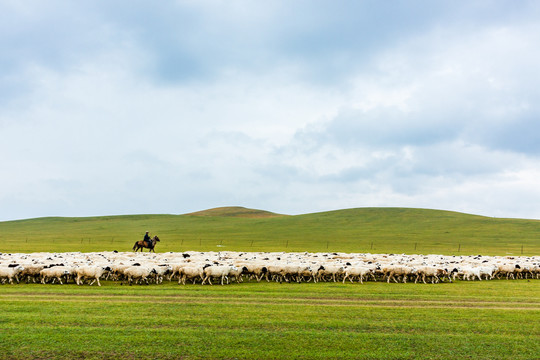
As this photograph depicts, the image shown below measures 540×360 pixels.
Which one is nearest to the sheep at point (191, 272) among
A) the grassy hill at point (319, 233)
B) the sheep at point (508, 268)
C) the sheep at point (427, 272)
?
the sheep at point (427, 272)

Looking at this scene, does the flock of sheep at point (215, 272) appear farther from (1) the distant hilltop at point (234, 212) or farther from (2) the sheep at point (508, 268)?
(1) the distant hilltop at point (234, 212)

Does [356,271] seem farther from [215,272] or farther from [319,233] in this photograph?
[319,233]

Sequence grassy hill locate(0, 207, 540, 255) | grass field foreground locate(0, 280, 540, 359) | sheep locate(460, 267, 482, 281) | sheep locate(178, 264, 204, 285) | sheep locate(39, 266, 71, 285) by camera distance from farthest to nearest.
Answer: grassy hill locate(0, 207, 540, 255) < sheep locate(460, 267, 482, 281) < sheep locate(178, 264, 204, 285) < sheep locate(39, 266, 71, 285) < grass field foreground locate(0, 280, 540, 359)

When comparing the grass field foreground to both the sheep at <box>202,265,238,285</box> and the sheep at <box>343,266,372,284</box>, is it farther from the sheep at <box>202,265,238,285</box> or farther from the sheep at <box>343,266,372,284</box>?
the sheep at <box>343,266,372,284</box>

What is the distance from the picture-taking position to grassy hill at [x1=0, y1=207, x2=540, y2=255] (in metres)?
48.2

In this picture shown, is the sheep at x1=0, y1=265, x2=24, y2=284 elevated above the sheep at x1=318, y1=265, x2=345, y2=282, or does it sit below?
below

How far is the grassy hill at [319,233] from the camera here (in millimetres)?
48188

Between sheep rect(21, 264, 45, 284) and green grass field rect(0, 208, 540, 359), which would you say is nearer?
green grass field rect(0, 208, 540, 359)

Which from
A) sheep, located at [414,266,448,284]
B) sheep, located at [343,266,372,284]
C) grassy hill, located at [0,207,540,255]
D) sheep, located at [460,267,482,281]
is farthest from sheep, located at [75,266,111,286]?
grassy hill, located at [0,207,540,255]

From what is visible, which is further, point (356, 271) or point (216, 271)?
point (356, 271)

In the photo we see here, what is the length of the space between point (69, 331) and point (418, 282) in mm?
15299

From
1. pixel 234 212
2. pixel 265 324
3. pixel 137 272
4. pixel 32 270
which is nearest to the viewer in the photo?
pixel 265 324

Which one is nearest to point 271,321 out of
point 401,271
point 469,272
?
point 401,271

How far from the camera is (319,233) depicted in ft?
228
